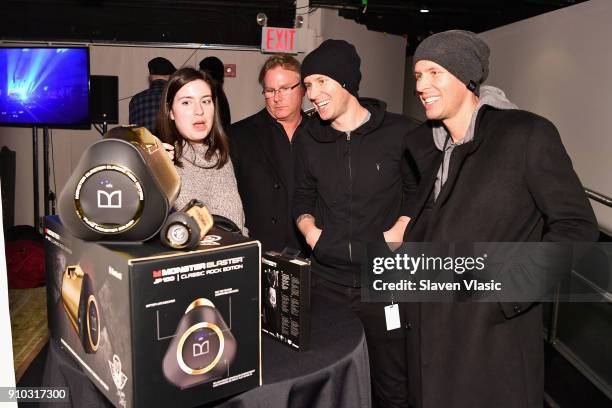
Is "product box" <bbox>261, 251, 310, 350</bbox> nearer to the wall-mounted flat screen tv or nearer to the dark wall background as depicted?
the wall-mounted flat screen tv

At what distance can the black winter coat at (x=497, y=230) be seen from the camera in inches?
57.0

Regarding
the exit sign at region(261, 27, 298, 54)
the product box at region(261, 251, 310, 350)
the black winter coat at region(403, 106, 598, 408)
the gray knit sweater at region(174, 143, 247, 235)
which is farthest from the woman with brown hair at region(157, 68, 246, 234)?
the exit sign at region(261, 27, 298, 54)

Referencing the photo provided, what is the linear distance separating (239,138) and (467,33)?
1151 millimetres

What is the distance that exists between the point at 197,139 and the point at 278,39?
4327 mm

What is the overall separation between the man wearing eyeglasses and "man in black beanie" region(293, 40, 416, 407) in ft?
0.98

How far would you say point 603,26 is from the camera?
4949 millimetres

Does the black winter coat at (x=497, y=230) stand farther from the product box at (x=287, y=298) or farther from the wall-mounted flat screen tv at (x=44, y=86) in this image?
the wall-mounted flat screen tv at (x=44, y=86)

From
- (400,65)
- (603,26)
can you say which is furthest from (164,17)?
(603,26)

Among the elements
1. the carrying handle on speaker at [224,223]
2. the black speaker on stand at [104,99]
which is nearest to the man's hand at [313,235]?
the carrying handle on speaker at [224,223]

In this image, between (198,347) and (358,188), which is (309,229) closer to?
(358,188)

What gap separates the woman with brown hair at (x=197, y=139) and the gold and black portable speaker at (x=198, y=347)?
0.73 meters

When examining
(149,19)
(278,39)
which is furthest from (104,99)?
(149,19)

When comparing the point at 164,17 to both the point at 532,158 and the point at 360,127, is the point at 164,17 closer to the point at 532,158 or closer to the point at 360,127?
the point at 360,127

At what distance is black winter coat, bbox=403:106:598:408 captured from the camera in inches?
57.0
